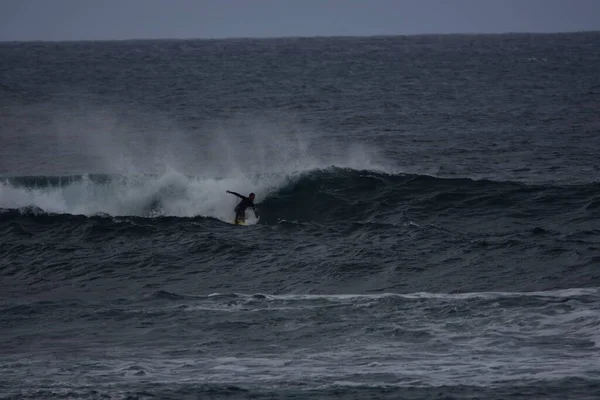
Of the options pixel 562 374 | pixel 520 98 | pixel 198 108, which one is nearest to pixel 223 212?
pixel 562 374

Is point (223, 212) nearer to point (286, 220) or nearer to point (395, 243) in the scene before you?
point (286, 220)

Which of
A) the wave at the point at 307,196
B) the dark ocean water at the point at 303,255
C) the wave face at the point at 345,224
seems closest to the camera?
the dark ocean water at the point at 303,255

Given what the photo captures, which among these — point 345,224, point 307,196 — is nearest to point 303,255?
point 345,224

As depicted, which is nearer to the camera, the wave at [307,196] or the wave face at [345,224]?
the wave face at [345,224]

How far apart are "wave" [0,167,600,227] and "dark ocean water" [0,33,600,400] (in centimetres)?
7

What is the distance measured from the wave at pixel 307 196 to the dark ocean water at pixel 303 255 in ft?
0.24

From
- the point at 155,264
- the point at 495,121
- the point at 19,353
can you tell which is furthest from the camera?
the point at 495,121

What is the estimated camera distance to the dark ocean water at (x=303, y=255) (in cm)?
1327

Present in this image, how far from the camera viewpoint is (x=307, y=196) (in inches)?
1046

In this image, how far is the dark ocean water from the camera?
1327 cm

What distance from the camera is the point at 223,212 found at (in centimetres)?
2612

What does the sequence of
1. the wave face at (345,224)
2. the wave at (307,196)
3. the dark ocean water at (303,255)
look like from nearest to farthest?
the dark ocean water at (303,255), the wave face at (345,224), the wave at (307,196)

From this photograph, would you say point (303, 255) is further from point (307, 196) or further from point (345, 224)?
point (307, 196)

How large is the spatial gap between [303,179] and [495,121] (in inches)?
705
